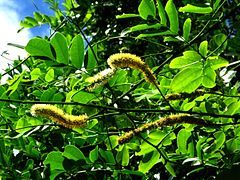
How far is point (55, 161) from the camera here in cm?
135

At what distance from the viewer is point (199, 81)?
107 cm

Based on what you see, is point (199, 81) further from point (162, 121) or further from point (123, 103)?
point (123, 103)

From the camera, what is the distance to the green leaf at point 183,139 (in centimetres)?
130

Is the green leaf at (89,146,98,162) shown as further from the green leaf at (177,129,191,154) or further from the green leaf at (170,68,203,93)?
the green leaf at (170,68,203,93)

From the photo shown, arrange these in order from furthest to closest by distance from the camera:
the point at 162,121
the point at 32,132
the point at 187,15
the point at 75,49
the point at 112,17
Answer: the point at 112,17, the point at 187,15, the point at 32,132, the point at 75,49, the point at 162,121

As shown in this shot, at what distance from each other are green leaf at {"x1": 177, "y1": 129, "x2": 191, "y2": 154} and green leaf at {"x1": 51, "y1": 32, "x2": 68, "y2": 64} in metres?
0.38

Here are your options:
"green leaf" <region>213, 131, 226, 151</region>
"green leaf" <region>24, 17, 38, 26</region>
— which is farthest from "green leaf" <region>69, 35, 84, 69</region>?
"green leaf" <region>24, 17, 38, 26</region>

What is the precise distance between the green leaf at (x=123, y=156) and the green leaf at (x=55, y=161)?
168 millimetres

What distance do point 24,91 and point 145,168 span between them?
872 mm

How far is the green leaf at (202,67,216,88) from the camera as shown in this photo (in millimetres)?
1062

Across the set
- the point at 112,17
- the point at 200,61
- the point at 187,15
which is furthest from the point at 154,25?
the point at 112,17

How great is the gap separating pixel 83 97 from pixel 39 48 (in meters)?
0.17

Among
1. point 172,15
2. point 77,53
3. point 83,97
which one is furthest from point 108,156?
point 172,15

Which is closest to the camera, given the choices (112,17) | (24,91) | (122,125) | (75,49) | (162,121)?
(162,121)
